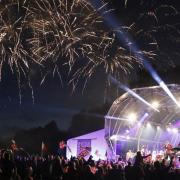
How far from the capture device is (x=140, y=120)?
98.3 ft

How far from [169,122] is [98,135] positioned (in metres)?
5.48

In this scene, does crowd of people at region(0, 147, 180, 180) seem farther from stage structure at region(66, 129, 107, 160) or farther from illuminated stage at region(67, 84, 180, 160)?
stage structure at region(66, 129, 107, 160)

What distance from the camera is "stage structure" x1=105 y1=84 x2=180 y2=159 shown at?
2752 centimetres

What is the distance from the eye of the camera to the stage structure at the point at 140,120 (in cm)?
2752

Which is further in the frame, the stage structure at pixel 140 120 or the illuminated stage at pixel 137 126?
the illuminated stage at pixel 137 126

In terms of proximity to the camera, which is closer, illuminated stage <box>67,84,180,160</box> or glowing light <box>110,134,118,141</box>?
illuminated stage <box>67,84,180,160</box>

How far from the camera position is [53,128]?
191 ft

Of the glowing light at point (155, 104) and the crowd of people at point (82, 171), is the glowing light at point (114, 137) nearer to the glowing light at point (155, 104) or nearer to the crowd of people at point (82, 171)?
the glowing light at point (155, 104)

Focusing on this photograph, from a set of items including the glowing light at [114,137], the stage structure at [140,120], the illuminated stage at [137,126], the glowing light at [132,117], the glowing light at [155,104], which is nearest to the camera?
the stage structure at [140,120]

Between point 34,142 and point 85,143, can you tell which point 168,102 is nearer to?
point 85,143

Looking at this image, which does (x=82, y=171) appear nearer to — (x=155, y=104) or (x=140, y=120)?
(x=155, y=104)

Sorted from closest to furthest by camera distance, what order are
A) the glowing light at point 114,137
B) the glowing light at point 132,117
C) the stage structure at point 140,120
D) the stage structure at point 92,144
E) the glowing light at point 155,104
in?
the stage structure at point 140,120
the glowing light at point 114,137
the glowing light at point 155,104
the glowing light at point 132,117
the stage structure at point 92,144

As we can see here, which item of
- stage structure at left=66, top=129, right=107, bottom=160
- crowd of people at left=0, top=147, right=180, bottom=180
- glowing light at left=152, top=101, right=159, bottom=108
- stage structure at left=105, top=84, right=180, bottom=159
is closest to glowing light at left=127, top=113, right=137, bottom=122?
stage structure at left=105, top=84, right=180, bottom=159

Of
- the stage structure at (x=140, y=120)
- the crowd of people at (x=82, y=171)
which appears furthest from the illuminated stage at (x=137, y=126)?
the crowd of people at (x=82, y=171)
